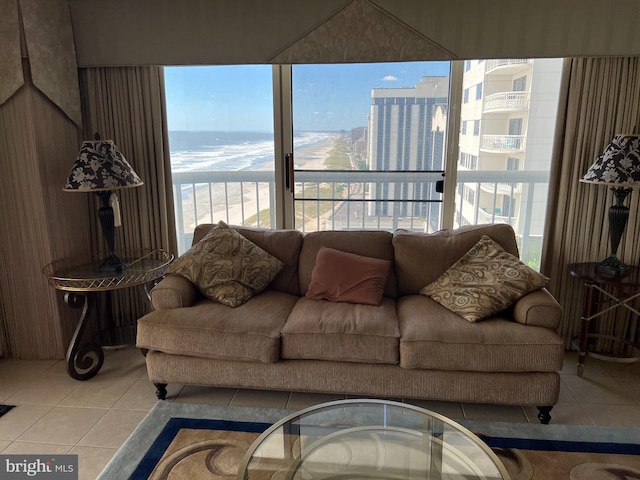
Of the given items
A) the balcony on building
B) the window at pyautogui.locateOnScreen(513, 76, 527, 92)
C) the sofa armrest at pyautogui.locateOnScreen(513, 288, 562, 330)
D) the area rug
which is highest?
the balcony on building

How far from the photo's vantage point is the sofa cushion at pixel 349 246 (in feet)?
9.96

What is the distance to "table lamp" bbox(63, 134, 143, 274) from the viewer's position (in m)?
2.80

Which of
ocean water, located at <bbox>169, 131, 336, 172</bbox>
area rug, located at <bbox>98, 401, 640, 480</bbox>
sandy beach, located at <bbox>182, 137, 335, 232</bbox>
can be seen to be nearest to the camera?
area rug, located at <bbox>98, 401, 640, 480</bbox>

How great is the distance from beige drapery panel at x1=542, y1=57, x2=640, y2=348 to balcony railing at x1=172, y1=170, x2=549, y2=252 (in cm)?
23

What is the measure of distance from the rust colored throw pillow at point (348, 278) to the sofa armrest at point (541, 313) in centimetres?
81

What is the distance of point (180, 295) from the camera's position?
8.89 ft

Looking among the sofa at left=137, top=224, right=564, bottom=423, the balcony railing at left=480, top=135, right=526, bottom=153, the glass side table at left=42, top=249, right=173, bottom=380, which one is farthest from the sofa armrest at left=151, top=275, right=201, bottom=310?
the balcony railing at left=480, top=135, right=526, bottom=153

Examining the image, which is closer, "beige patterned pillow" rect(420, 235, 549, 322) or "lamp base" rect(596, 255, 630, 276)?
"beige patterned pillow" rect(420, 235, 549, 322)

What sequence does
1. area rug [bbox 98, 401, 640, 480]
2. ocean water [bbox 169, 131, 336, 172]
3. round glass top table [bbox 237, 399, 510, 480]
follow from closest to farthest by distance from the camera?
round glass top table [bbox 237, 399, 510, 480]
area rug [bbox 98, 401, 640, 480]
ocean water [bbox 169, 131, 336, 172]

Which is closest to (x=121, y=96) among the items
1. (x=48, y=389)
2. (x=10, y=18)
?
(x=10, y=18)

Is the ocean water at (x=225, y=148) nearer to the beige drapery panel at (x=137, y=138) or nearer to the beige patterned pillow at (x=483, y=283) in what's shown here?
the beige drapery panel at (x=137, y=138)

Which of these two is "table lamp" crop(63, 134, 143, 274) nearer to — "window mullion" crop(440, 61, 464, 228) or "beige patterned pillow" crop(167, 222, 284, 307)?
"beige patterned pillow" crop(167, 222, 284, 307)

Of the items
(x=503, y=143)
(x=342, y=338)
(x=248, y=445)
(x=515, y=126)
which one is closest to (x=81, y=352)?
(x=248, y=445)

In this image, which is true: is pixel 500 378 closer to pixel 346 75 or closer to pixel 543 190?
pixel 543 190
